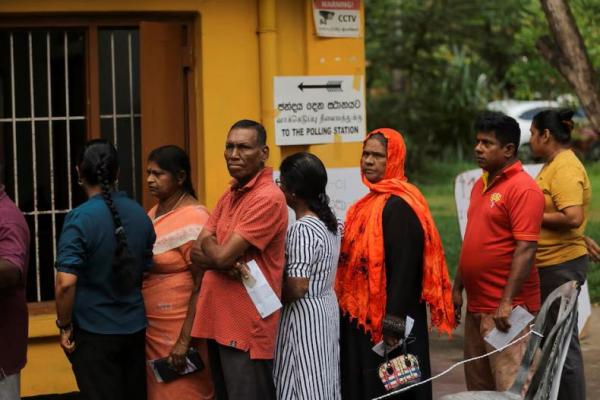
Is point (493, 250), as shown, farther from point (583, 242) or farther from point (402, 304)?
point (583, 242)

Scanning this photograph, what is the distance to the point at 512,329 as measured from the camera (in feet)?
18.3

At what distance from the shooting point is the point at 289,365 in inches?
212

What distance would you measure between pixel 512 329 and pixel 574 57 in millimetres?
4811

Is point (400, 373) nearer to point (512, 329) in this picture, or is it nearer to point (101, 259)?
point (512, 329)

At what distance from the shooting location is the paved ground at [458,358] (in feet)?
25.2

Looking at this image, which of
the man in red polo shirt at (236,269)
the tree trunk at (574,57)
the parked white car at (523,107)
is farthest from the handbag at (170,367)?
the parked white car at (523,107)

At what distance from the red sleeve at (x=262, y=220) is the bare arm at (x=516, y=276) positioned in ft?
3.91

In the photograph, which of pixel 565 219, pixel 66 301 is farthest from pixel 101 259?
pixel 565 219

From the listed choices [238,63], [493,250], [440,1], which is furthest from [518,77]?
[493,250]

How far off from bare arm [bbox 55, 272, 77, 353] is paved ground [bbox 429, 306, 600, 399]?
3.07 metres

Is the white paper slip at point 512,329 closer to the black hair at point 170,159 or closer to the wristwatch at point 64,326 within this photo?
the black hair at point 170,159

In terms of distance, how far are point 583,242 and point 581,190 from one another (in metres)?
0.38

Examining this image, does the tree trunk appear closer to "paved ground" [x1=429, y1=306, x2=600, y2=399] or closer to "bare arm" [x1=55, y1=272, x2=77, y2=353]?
"paved ground" [x1=429, y1=306, x2=600, y2=399]

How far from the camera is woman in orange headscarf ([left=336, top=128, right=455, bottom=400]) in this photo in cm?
561
